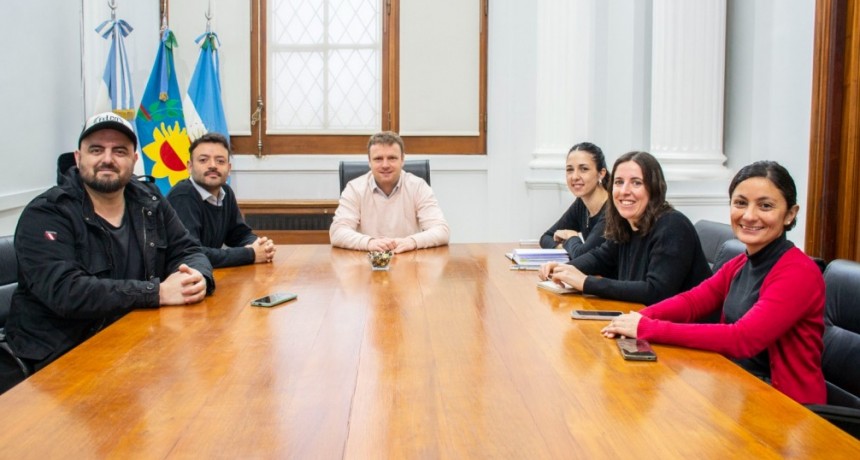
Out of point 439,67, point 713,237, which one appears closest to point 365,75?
point 439,67

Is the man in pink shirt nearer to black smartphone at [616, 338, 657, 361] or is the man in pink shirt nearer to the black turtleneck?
the black turtleneck

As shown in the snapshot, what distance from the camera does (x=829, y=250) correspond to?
3.09 m

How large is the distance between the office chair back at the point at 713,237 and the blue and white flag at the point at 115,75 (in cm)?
365

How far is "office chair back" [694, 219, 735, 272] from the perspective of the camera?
276 centimetres

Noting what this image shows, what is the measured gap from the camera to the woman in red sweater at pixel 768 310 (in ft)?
5.75

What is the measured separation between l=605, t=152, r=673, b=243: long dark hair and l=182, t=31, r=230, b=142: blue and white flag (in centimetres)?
368

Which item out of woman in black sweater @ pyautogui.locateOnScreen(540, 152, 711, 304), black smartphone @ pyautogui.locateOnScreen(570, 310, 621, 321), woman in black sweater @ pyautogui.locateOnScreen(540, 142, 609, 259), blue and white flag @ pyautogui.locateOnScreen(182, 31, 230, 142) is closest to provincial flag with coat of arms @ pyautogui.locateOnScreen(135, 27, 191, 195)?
blue and white flag @ pyautogui.locateOnScreen(182, 31, 230, 142)

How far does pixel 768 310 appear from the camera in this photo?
1.76 meters

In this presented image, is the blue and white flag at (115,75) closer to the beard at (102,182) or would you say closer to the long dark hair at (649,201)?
the beard at (102,182)

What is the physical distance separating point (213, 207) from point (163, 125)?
2.23 metres

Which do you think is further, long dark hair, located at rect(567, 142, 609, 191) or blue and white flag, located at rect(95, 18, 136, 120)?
blue and white flag, located at rect(95, 18, 136, 120)

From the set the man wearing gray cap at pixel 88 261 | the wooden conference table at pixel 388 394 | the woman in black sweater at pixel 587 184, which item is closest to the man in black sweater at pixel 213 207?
the man wearing gray cap at pixel 88 261

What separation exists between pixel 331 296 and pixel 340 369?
0.83 m

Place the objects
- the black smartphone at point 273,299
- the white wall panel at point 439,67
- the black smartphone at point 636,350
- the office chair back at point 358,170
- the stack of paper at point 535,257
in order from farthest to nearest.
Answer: the white wall panel at point 439,67 → the office chair back at point 358,170 → the stack of paper at point 535,257 → the black smartphone at point 273,299 → the black smartphone at point 636,350
